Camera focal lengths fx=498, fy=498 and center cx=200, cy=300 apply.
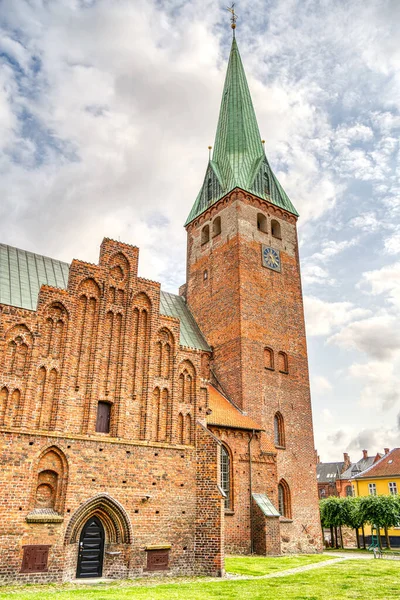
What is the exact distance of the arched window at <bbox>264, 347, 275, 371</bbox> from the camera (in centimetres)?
2814

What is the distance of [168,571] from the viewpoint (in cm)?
1703

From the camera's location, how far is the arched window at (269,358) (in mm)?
28141

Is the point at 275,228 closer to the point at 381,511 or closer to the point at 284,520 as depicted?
the point at 284,520

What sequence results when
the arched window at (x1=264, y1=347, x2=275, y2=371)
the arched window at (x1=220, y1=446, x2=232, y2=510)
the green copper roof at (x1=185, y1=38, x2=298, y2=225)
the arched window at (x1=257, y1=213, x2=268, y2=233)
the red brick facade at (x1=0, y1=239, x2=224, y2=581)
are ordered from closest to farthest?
the red brick facade at (x1=0, y1=239, x2=224, y2=581), the arched window at (x1=220, y1=446, x2=232, y2=510), the arched window at (x1=264, y1=347, x2=275, y2=371), the arched window at (x1=257, y1=213, x2=268, y2=233), the green copper roof at (x1=185, y1=38, x2=298, y2=225)

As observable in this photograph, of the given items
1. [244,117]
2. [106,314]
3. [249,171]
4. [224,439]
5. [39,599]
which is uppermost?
[244,117]

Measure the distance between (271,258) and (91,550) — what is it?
2011 centimetres

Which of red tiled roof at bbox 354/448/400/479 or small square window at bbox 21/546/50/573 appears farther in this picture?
A: red tiled roof at bbox 354/448/400/479

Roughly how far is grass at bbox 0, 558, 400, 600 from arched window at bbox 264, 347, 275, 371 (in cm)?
1247

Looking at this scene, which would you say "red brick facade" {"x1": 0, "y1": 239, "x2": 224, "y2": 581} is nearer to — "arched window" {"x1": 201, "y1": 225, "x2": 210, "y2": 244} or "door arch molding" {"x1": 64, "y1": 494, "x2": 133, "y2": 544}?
"door arch molding" {"x1": 64, "y1": 494, "x2": 133, "y2": 544}

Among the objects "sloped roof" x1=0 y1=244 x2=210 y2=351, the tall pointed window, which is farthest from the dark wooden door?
the tall pointed window

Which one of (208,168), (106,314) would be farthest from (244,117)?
(106,314)

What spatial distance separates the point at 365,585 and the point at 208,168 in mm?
27991

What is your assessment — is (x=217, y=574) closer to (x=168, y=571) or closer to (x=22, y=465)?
(x=168, y=571)

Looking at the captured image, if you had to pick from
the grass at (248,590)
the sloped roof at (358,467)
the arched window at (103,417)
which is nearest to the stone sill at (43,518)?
the grass at (248,590)
